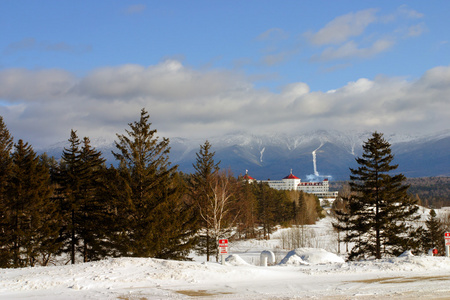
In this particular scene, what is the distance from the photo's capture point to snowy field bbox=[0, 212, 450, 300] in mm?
13047

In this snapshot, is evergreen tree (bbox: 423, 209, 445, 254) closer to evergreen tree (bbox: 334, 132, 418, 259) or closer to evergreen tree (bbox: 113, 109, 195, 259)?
evergreen tree (bbox: 334, 132, 418, 259)

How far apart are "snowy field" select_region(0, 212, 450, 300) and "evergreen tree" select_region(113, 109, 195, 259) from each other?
7306 millimetres

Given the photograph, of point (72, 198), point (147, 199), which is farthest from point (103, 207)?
point (147, 199)

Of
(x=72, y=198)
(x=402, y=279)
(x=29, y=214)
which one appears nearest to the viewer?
(x=402, y=279)

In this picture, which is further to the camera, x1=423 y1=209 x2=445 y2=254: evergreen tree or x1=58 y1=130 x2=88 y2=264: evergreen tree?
x1=423 y1=209 x2=445 y2=254: evergreen tree

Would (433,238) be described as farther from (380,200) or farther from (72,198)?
(72,198)

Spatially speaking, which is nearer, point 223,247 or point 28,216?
point 223,247

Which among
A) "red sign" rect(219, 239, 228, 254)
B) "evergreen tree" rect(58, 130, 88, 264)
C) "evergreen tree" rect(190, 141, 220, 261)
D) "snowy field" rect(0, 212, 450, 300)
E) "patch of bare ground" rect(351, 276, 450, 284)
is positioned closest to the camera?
"snowy field" rect(0, 212, 450, 300)

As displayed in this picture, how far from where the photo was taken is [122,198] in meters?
25.4

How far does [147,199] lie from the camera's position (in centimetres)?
2533

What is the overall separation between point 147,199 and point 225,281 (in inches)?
441

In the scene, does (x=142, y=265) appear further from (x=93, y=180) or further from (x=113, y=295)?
(x=93, y=180)

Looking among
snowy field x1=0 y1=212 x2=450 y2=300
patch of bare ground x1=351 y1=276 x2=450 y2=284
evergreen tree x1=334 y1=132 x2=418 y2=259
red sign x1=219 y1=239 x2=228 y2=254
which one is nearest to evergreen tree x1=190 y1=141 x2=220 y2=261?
evergreen tree x1=334 y1=132 x2=418 y2=259

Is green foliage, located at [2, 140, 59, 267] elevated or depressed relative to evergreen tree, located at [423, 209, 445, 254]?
elevated
